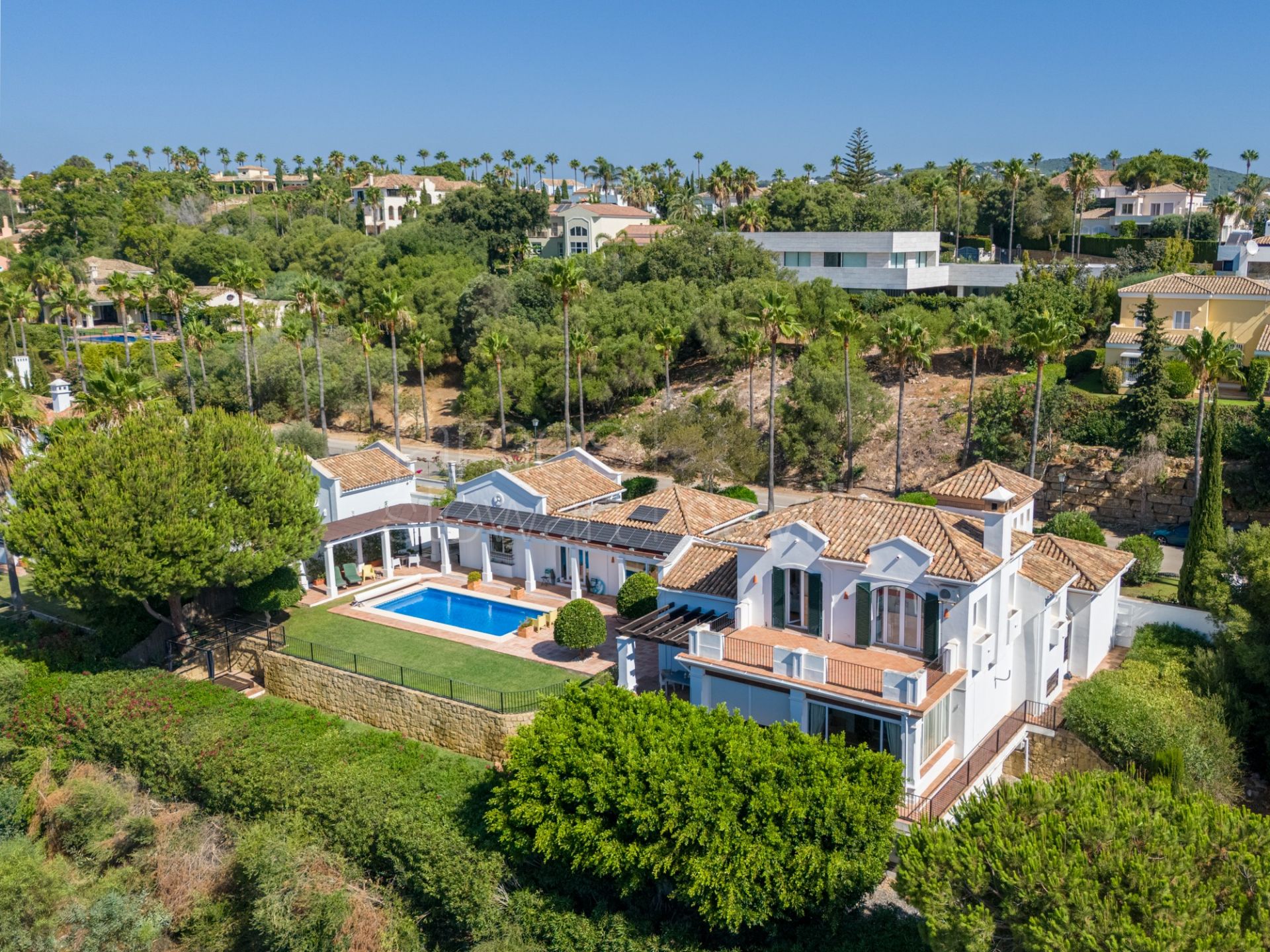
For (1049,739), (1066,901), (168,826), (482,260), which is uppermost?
(482,260)

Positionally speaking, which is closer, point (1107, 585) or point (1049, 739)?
point (1049, 739)

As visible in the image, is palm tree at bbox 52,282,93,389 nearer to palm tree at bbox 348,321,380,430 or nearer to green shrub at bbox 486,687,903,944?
palm tree at bbox 348,321,380,430

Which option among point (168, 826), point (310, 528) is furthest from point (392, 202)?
point (168, 826)

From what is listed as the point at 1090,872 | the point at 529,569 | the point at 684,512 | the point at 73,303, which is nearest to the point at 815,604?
the point at 1090,872

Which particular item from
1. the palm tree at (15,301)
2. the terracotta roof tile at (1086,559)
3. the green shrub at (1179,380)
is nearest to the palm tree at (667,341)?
the green shrub at (1179,380)

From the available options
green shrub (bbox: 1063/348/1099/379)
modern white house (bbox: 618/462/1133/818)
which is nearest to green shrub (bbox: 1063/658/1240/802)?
modern white house (bbox: 618/462/1133/818)

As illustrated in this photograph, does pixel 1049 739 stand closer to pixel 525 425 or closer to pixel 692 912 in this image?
pixel 692 912

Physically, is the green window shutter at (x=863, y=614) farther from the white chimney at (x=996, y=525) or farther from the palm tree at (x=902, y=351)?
the palm tree at (x=902, y=351)
